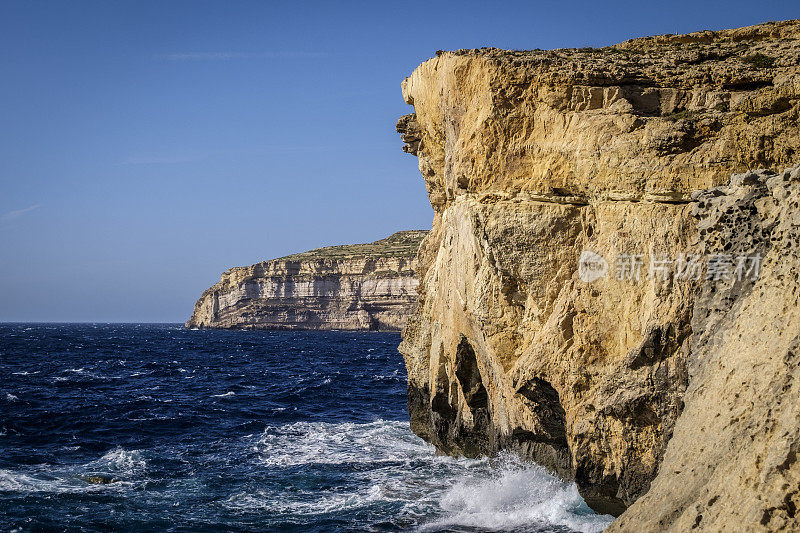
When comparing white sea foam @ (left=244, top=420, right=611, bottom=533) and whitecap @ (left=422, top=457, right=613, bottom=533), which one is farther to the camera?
white sea foam @ (left=244, top=420, right=611, bottom=533)

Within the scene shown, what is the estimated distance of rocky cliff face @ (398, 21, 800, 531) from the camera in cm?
873

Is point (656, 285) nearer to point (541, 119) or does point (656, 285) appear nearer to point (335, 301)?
point (541, 119)

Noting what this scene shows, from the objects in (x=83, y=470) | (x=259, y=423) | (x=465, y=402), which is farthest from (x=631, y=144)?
(x=259, y=423)

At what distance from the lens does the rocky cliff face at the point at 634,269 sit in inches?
344

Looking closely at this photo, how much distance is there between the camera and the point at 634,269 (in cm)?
1327

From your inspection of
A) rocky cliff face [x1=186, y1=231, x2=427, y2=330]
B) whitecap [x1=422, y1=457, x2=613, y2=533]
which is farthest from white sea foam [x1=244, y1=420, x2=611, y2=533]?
rocky cliff face [x1=186, y1=231, x2=427, y2=330]

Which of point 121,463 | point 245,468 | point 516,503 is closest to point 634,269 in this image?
point 516,503

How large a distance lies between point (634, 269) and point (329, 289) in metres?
108

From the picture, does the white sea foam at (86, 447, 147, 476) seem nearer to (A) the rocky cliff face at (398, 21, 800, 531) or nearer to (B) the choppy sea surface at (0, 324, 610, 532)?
(B) the choppy sea surface at (0, 324, 610, 532)

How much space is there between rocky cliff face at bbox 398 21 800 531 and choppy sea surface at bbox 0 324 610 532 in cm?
147

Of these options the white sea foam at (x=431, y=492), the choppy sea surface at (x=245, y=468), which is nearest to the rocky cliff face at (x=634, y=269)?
Answer: the white sea foam at (x=431, y=492)

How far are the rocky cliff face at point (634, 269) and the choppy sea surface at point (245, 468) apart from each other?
147 centimetres

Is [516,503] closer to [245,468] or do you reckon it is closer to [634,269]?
[634,269]

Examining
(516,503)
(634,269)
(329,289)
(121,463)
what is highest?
(329,289)
